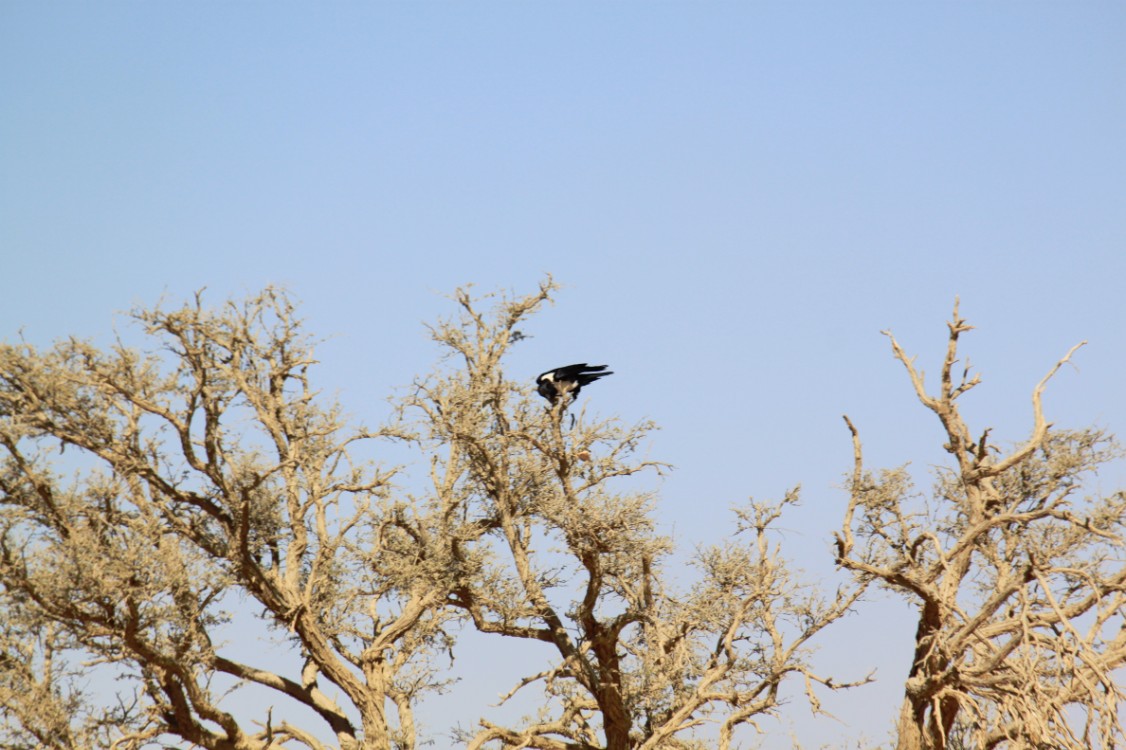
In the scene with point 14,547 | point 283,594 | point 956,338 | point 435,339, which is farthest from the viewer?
point 435,339

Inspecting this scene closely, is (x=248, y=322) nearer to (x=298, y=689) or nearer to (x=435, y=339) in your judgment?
(x=435, y=339)

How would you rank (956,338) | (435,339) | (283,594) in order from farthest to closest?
1. (435,339)
2. (283,594)
3. (956,338)

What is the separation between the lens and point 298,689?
51.8 ft

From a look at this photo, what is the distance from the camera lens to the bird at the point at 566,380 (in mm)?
15430

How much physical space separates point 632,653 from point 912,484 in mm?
4002

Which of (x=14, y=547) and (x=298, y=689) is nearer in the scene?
(x=14, y=547)

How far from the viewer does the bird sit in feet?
50.6

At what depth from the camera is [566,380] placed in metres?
15.6

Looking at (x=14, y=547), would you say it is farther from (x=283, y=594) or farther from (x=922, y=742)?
(x=922, y=742)

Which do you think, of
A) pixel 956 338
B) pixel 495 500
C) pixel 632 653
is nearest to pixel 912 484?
pixel 956 338

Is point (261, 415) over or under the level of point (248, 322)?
under

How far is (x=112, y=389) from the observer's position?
1416 centimetres

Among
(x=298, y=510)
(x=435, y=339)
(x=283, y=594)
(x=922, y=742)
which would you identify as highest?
(x=435, y=339)

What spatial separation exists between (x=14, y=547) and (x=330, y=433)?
3.95m
